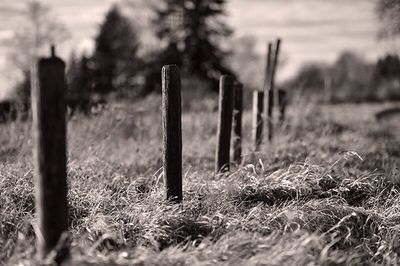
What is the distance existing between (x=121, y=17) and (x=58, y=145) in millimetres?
25716

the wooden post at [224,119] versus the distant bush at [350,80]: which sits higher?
the distant bush at [350,80]

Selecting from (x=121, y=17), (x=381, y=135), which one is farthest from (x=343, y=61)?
(x=381, y=135)

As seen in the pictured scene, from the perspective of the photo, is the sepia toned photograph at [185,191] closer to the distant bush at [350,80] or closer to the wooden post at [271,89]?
the wooden post at [271,89]

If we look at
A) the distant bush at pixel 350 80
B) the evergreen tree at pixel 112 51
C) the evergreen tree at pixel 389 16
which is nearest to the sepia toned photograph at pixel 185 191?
the distant bush at pixel 350 80

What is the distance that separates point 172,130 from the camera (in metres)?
4.50

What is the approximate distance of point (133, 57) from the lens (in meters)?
25.3

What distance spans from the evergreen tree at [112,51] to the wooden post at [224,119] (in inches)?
805

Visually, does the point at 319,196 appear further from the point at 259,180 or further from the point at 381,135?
the point at 381,135

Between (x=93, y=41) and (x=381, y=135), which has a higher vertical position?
(x=93, y=41)

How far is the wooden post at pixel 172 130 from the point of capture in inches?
176

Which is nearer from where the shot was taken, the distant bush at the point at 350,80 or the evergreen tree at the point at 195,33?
the distant bush at the point at 350,80

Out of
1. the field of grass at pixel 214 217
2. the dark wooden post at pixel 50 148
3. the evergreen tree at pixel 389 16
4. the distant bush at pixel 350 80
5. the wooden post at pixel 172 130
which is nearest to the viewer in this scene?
the dark wooden post at pixel 50 148

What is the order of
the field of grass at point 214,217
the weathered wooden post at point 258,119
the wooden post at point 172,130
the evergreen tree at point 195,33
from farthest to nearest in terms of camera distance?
the evergreen tree at point 195,33 < the weathered wooden post at point 258,119 < the wooden post at point 172,130 < the field of grass at point 214,217

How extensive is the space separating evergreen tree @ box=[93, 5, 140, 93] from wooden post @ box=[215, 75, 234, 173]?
67.1ft
